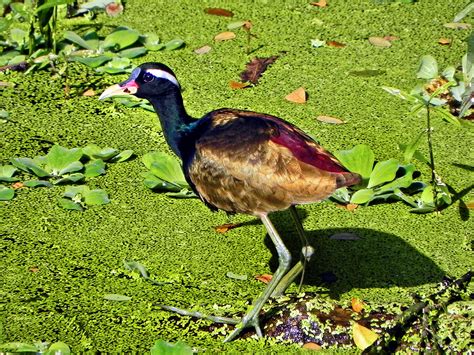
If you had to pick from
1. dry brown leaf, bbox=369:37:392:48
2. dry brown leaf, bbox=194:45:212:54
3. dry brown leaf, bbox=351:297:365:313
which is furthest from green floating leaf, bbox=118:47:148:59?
dry brown leaf, bbox=351:297:365:313

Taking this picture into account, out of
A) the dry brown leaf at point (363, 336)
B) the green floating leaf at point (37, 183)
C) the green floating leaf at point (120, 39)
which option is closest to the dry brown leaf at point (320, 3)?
the green floating leaf at point (120, 39)

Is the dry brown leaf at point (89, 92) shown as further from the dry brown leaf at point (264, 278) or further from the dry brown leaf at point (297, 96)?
the dry brown leaf at point (264, 278)

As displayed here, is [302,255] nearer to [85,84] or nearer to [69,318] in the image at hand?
[69,318]

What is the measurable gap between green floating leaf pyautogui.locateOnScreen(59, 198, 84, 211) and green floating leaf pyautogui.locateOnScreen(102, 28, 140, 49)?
1495 mm

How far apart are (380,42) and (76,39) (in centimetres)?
177

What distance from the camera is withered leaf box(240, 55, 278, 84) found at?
5.56 meters

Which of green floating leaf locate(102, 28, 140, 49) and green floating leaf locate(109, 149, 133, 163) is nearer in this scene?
green floating leaf locate(109, 149, 133, 163)

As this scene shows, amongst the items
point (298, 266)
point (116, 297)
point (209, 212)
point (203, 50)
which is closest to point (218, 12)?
point (203, 50)

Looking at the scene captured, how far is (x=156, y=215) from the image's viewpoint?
14.9ft

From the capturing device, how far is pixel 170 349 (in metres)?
3.33

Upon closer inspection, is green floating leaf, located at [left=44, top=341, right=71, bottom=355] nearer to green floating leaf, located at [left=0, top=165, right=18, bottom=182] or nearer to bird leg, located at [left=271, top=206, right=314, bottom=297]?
bird leg, located at [left=271, top=206, right=314, bottom=297]

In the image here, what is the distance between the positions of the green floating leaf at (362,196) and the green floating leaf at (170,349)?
1497 mm

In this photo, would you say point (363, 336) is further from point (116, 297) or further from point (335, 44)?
point (335, 44)

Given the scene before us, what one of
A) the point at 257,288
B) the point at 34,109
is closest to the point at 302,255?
the point at 257,288
